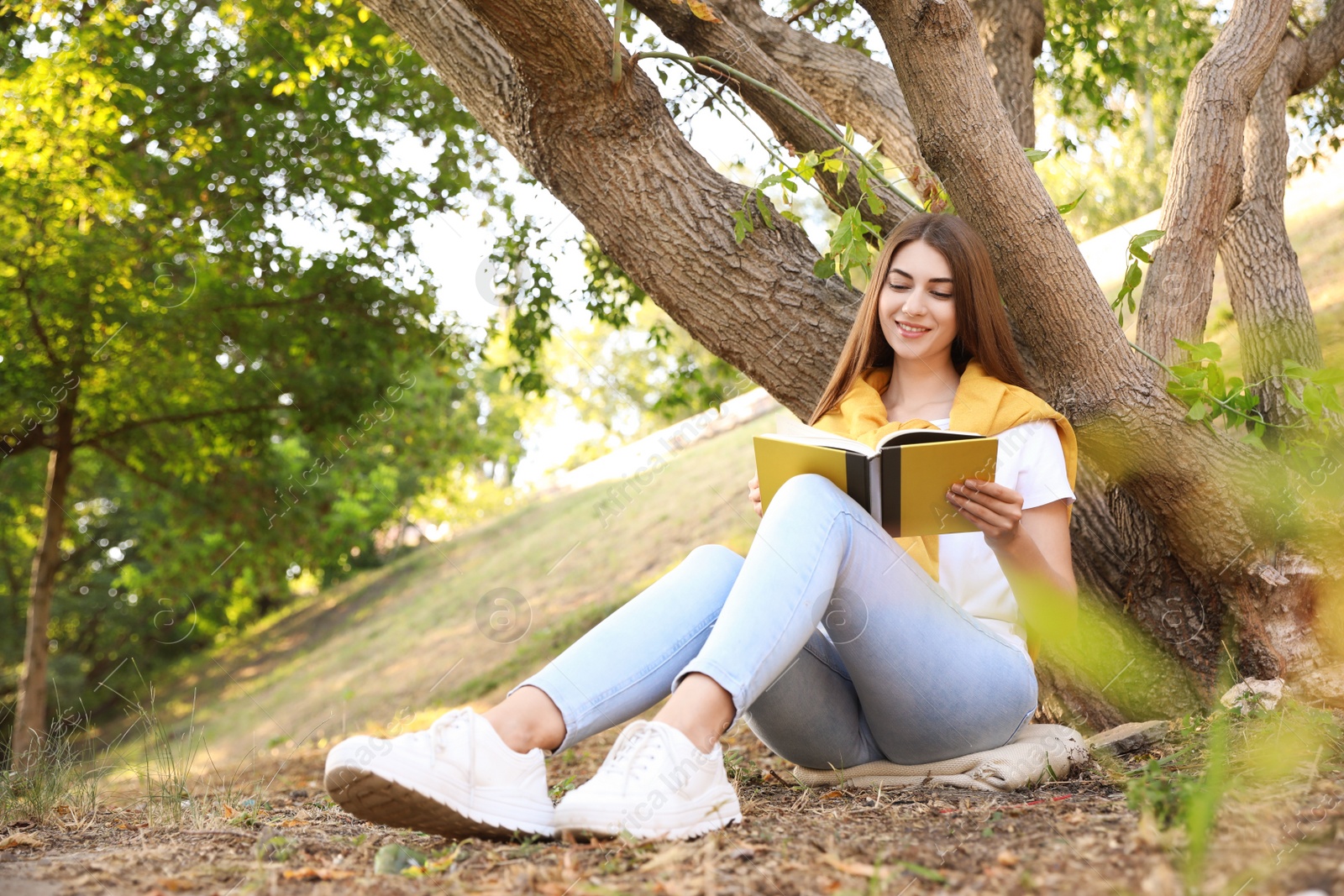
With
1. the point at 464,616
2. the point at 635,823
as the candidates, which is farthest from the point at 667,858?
the point at 464,616

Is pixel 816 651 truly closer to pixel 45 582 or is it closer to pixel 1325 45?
pixel 1325 45

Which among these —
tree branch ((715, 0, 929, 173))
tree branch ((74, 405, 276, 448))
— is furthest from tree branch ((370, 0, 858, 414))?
tree branch ((74, 405, 276, 448))

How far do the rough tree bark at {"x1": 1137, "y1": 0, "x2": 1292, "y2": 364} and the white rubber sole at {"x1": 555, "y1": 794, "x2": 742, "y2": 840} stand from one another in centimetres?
209

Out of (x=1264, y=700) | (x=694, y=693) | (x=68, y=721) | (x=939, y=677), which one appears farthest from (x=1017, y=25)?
(x=68, y=721)

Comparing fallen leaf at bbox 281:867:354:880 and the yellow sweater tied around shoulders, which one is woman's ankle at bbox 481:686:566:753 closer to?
fallen leaf at bbox 281:867:354:880

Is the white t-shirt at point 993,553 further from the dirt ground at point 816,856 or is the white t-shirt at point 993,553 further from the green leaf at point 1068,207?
the green leaf at point 1068,207

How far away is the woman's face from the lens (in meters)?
2.48

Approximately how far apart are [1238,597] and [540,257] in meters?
3.37

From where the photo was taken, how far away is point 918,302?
8.13 ft

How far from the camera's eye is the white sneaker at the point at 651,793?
5.56ft

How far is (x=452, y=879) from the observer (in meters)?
1.56

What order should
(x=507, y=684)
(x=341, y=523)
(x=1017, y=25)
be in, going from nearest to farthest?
1. (x=1017, y=25)
2. (x=507, y=684)
3. (x=341, y=523)

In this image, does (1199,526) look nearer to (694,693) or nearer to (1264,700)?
(1264,700)

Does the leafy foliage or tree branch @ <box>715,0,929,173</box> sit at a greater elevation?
the leafy foliage
